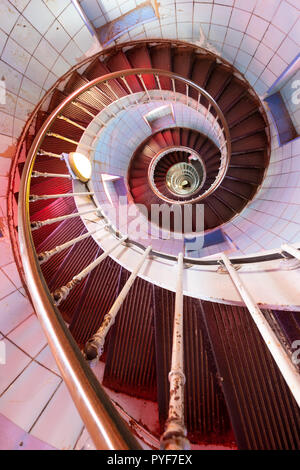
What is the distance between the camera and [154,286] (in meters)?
2.19

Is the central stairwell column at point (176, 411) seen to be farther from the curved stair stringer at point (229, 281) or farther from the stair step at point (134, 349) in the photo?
the stair step at point (134, 349)

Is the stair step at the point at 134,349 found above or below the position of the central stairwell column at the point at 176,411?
above

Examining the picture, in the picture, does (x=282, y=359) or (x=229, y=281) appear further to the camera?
(x=229, y=281)

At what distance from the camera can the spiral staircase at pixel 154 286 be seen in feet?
4.20

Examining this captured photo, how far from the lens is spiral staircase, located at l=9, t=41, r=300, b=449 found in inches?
50.4

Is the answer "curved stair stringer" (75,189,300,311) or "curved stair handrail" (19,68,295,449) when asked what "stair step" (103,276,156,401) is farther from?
"curved stair handrail" (19,68,295,449)

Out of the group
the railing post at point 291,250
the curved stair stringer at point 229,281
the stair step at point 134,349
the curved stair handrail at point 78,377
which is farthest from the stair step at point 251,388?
the curved stair handrail at point 78,377

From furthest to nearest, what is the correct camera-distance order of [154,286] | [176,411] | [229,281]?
1. [154,286]
2. [229,281]
3. [176,411]

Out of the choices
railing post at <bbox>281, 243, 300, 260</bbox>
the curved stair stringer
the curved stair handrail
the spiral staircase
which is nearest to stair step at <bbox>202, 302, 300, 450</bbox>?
the spiral staircase

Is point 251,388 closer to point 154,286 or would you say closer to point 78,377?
point 154,286

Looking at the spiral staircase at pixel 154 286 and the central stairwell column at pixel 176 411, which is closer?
the central stairwell column at pixel 176 411

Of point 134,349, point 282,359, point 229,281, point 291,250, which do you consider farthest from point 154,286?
point 282,359

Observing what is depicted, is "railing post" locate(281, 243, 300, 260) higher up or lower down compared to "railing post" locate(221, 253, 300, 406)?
higher up
